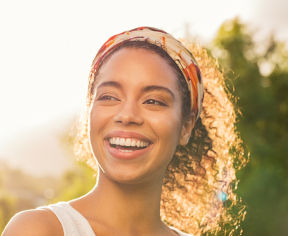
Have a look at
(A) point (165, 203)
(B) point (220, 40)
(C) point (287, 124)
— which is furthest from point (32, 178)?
(A) point (165, 203)

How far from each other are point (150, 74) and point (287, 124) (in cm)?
2184

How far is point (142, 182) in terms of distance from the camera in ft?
9.11

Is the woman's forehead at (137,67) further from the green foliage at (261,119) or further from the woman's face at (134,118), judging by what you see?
the green foliage at (261,119)

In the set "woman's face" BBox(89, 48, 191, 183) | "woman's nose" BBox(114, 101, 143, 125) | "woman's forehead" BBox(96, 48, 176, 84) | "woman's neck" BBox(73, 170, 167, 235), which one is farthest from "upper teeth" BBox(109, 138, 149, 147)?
"woman's forehead" BBox(96, 48, 176, 84)

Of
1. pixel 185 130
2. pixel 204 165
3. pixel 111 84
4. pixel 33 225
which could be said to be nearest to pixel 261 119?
pixel 204 165

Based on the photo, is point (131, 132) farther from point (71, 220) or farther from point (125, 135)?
point (71, 220)

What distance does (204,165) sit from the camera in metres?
4.04

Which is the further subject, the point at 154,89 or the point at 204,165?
the point at 204,165

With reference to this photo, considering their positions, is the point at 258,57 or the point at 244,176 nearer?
the point at 244,176

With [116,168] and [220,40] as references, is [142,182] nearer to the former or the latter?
[116,168]

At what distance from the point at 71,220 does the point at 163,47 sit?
54.0 inches

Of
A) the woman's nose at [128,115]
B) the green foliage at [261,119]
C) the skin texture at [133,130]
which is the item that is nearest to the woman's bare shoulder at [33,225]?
the skin texture at [133,130]

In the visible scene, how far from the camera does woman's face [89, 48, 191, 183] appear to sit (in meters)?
2.64

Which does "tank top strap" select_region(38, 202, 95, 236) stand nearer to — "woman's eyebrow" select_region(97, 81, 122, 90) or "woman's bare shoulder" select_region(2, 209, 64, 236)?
"woman's bare shoulder" select_region(2, 209, 64, 236)
